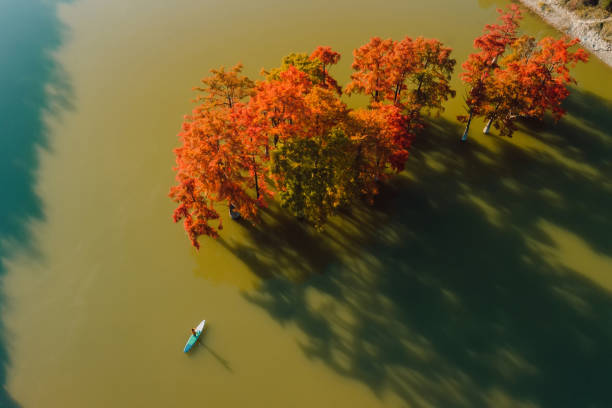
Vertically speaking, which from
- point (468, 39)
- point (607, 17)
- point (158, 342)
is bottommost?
point (158, 342)

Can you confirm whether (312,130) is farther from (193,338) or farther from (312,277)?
(193,338)

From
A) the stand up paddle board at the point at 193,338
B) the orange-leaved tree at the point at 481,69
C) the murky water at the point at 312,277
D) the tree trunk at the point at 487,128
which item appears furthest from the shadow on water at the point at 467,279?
the orange-leaved tree at the point at 481,69

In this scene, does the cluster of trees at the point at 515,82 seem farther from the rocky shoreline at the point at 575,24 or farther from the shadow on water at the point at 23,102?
the shadow on water at the point at 23,102

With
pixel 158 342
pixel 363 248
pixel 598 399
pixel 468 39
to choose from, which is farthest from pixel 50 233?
pixel 468 39

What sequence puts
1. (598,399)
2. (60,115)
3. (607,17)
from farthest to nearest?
1. (607,17)
2. (60,115)
3. (598,399)

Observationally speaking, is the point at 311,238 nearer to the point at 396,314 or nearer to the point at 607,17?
the point at 396,314

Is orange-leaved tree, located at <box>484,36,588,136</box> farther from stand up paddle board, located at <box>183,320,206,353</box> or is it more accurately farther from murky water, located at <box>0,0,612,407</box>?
stand up paddle board, located at <box>183,320,206,353</box>
